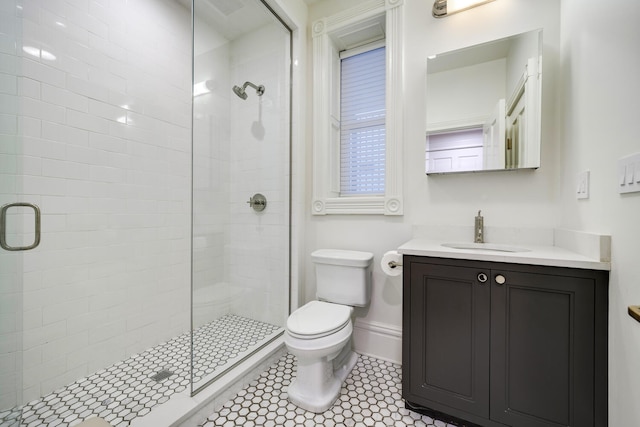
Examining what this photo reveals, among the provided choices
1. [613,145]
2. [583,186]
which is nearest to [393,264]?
[583,186]

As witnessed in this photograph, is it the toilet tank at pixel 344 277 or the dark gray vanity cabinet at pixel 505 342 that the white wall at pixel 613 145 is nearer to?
the dark gray vanity cabinet at pixel 505 342

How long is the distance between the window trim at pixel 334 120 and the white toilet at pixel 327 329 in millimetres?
372

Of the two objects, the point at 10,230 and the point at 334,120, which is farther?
the point at 334,120

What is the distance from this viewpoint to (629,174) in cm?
84

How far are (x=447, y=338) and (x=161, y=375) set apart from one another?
1.63 meters

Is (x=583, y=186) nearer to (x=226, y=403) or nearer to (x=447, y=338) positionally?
(x=447, y=338)

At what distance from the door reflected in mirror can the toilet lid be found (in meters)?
1.04

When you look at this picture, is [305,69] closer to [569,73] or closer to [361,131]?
[361,131]

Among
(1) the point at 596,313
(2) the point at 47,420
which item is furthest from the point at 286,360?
(1) the point at 596,313

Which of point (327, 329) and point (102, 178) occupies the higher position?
point (102, 178)

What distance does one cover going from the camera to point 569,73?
1.30m

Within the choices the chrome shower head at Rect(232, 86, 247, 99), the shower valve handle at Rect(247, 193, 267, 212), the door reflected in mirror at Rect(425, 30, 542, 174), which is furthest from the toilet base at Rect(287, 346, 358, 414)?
the chrome shower head at Rect(232, 86, 247, 99)

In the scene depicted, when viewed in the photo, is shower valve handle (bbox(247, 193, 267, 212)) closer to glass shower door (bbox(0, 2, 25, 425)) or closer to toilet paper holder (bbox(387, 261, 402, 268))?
toilet paper holder (bbox(387, 261, 402, 268))

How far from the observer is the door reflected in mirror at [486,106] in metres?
1.44
